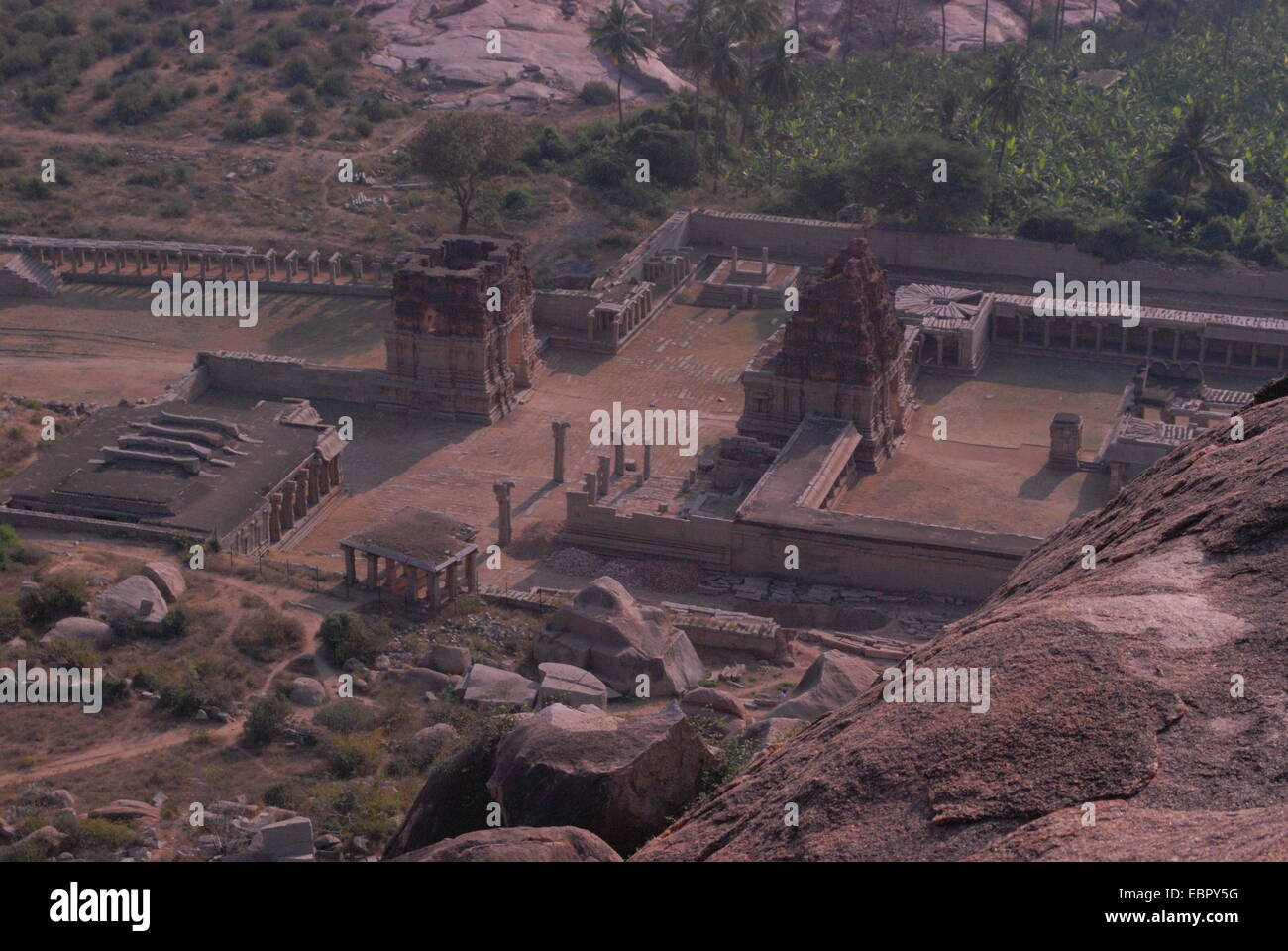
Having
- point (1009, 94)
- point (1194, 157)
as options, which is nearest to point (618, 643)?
point (1194, 157)

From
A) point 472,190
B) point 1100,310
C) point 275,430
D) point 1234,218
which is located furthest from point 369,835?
point 1234,218

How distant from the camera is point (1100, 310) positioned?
2534 inches

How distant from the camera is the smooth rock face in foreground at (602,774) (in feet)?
67.5

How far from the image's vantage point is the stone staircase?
68.2 m

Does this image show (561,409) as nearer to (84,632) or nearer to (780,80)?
(84,632)

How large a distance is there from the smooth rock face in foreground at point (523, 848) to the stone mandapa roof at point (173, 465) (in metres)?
30.8

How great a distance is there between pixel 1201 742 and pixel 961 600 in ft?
103

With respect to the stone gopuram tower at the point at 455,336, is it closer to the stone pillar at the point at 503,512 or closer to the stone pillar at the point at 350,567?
the stone pillar at the point at 503,512

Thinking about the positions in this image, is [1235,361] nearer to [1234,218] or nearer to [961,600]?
[1234,218]

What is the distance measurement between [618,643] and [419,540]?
717 cm

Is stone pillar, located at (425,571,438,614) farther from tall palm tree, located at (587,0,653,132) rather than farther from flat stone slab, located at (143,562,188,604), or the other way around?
tall palm tree, located at (587,0,653,132)

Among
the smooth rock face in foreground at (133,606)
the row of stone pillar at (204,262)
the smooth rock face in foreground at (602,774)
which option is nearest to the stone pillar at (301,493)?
the smooth rock face in foreground at (133,606)

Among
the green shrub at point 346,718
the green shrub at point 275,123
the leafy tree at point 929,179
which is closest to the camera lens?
the green shrub at point 346,718

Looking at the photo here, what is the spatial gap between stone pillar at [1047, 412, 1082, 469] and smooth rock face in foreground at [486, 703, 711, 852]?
34235 millimetres
